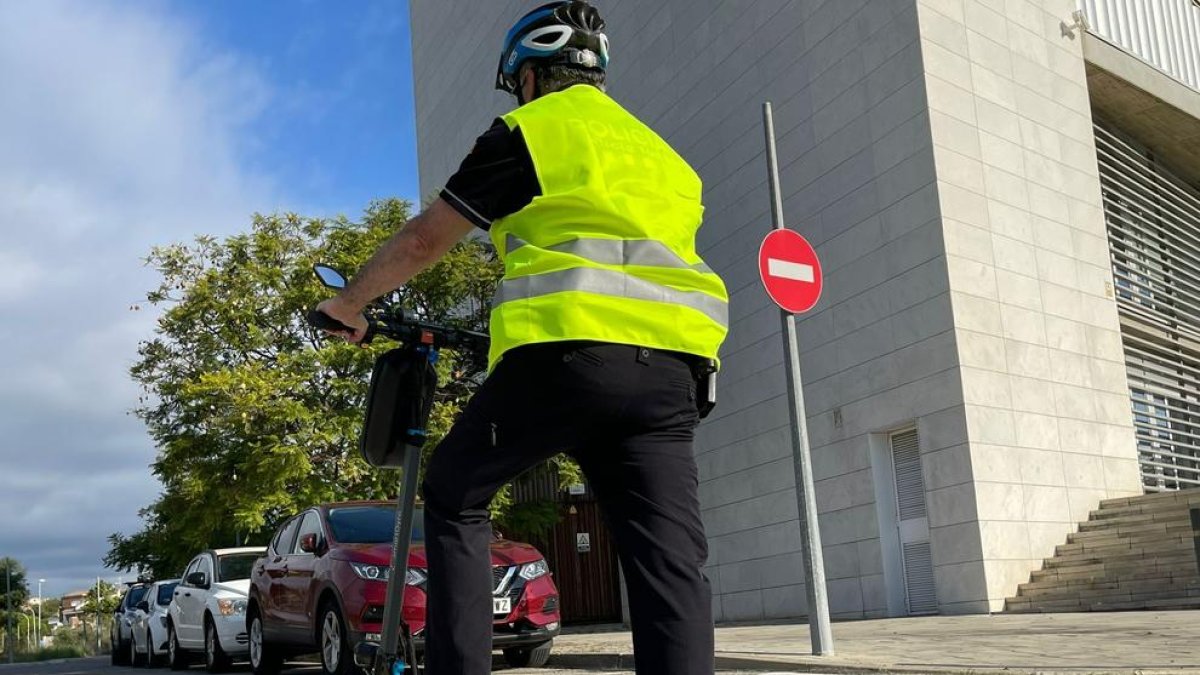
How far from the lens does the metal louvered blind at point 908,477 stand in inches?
627

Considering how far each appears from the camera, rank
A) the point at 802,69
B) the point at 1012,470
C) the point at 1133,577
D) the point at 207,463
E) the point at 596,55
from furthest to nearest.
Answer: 1. the point at 207,463
2. the point at 802,69
3. the point at 1012,470
4. the point at 1133,577
5. the point at 596,55

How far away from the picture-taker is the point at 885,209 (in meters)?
16.4

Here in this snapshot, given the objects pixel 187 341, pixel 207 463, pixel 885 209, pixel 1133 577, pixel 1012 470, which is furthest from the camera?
pixel 187 341

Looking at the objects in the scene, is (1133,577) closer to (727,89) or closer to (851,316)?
(851,316)

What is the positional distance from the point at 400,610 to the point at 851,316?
14.6 meters

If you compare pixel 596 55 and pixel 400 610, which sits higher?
pixel 596 55

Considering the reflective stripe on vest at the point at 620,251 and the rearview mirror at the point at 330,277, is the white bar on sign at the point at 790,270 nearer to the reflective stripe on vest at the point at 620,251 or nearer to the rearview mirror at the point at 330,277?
the rearview mirror at the point at 330,277

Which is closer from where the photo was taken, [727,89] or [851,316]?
[851,316]

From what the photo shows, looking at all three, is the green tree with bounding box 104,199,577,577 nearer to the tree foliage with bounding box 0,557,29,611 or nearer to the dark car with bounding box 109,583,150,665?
the dark car with bounding box 109,583,150,665

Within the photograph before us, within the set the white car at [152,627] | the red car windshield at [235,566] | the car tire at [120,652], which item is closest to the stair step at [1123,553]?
the red car windshield at [235,566]

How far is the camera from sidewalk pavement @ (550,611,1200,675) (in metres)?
6.98

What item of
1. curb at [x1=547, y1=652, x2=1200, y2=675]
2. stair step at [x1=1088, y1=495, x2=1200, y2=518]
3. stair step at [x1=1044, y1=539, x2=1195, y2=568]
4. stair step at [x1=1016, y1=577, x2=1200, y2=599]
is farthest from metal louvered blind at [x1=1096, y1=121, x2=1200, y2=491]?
curb at [x1=547, y1=652, x2=1200, y2=675]

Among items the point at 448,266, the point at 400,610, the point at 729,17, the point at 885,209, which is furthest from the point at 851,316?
the point at 400,610

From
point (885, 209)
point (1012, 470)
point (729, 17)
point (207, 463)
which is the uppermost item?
point (729, 17)
